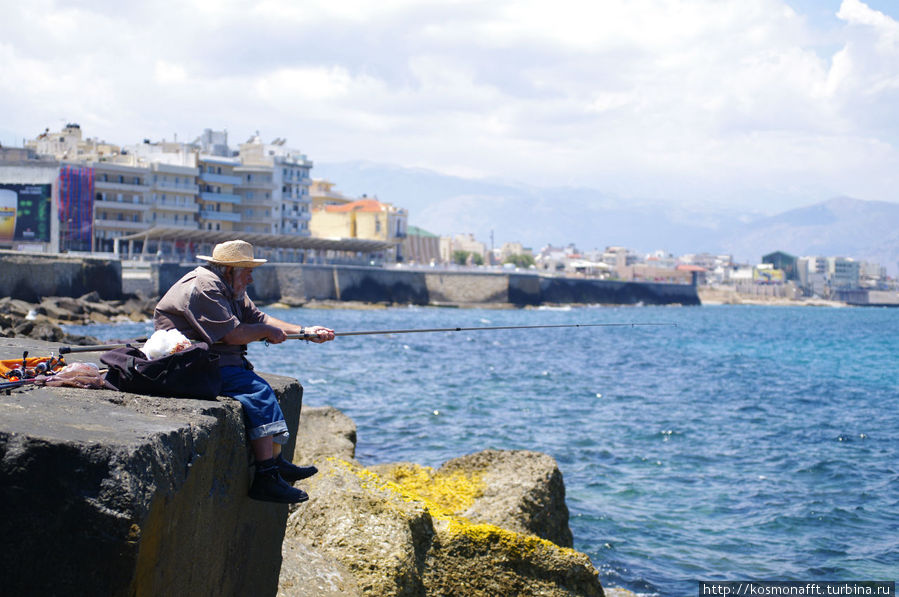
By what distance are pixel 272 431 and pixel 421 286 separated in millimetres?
77412

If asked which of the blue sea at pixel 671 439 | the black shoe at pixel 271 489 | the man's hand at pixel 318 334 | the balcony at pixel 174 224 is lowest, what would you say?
the blue sea at pixel 671 439

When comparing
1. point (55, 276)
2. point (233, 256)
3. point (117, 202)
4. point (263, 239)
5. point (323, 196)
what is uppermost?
point (323, 196)

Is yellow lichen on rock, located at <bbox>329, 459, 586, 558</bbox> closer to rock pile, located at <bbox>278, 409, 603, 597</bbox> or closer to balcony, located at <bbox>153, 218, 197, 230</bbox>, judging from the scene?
rock pile, located at <bbox>278, 409, 603, 597</bbox>

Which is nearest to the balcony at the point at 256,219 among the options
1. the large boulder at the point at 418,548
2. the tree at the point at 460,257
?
the tree at the point at 460,257

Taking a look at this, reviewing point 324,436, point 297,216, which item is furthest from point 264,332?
point 297,216

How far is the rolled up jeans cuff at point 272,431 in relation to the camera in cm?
421

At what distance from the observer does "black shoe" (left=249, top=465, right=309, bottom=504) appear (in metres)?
4.22

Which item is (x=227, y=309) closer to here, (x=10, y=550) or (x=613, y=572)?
(x=10, y=550)

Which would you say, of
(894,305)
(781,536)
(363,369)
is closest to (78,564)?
(781,536)

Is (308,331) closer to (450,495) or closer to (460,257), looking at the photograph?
(450,495)

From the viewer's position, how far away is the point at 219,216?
81.2 metres

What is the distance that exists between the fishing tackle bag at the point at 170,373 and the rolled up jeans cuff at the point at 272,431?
252 millimetres

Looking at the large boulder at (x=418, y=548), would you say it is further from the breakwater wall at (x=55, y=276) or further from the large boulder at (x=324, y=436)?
the breakwater wall at (x=55, y=276)

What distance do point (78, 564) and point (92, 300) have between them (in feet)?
147
